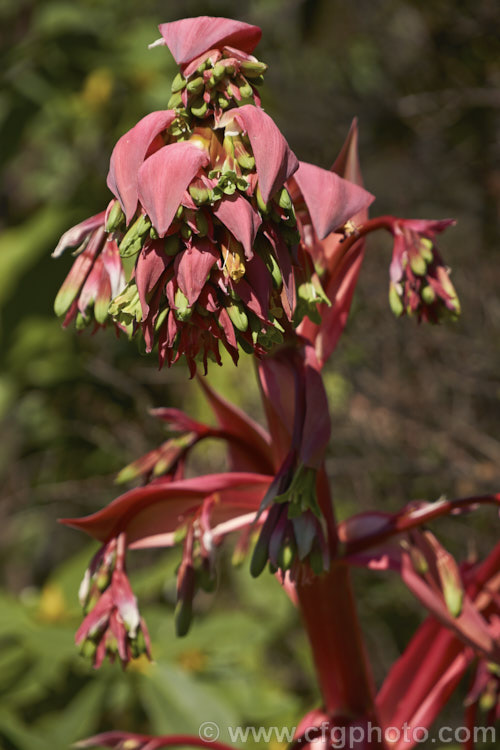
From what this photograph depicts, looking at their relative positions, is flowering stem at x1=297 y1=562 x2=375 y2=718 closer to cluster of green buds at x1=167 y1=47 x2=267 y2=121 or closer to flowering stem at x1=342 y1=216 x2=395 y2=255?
flowering stem at x1=342 y1=216 x2=395 y2=255

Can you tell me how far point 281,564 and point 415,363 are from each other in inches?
51.1

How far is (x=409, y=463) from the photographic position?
1599mm

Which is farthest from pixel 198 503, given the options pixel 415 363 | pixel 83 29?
pixel 83 29

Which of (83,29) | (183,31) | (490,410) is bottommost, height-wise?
(490,410)

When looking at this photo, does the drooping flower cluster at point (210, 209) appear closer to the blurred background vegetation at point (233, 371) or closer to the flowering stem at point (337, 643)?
the flowering stem at point (337, 643)

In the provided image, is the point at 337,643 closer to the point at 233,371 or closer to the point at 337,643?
the point at 337,643

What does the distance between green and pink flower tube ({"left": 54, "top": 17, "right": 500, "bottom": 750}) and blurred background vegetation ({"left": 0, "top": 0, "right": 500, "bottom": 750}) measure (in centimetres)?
59

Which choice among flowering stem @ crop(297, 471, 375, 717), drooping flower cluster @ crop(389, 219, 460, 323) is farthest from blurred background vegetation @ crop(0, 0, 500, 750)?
drooping flower cluster @ crop(389, 219, 460, 323)

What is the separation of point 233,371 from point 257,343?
1703mm

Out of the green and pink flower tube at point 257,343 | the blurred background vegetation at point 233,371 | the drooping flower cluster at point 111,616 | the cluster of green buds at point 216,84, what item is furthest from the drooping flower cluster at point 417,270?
the blurred background vegetation at point 233,371

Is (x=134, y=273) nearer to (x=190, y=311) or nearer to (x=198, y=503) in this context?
(x=190, y=311)

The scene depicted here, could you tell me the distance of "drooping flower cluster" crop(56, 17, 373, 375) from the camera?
0.40 meters

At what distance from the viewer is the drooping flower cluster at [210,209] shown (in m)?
0.40

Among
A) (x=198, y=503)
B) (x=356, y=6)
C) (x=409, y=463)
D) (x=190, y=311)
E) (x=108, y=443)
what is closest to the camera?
(x=190, y=311)
